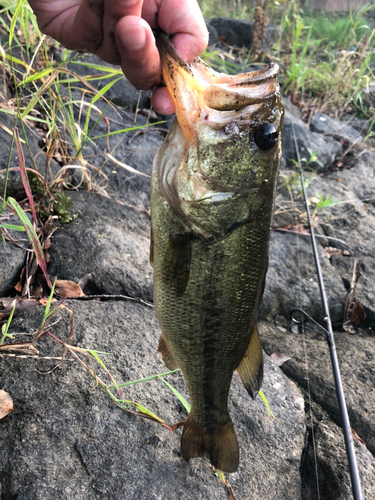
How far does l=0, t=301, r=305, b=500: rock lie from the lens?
1.82 meters

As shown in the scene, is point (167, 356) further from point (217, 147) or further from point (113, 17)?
point (113, 17)

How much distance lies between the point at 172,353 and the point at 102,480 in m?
0.66

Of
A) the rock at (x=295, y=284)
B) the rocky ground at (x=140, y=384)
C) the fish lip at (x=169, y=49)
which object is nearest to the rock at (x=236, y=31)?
the rocky ground at (x=140, y=384)

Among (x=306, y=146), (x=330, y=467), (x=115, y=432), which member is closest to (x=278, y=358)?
(x=330, y=467)

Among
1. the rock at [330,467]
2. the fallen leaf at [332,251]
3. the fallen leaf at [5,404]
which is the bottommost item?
the rock at [330,467]

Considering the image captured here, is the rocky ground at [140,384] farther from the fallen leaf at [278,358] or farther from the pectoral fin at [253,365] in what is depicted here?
the pectoral fin at [253,365]

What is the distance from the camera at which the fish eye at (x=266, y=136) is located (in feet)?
5.33

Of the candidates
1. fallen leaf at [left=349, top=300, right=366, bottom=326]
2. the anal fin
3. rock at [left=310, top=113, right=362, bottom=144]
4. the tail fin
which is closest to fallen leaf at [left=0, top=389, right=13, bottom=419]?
the anal fin

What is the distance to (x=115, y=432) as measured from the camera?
2.04 m

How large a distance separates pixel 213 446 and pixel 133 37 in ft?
6.22

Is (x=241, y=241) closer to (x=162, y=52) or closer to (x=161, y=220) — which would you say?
(x=161, y=220)

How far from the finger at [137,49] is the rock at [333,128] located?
5.97 meters

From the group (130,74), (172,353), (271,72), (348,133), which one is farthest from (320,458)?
(348,133)

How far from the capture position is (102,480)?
187 centimetres
